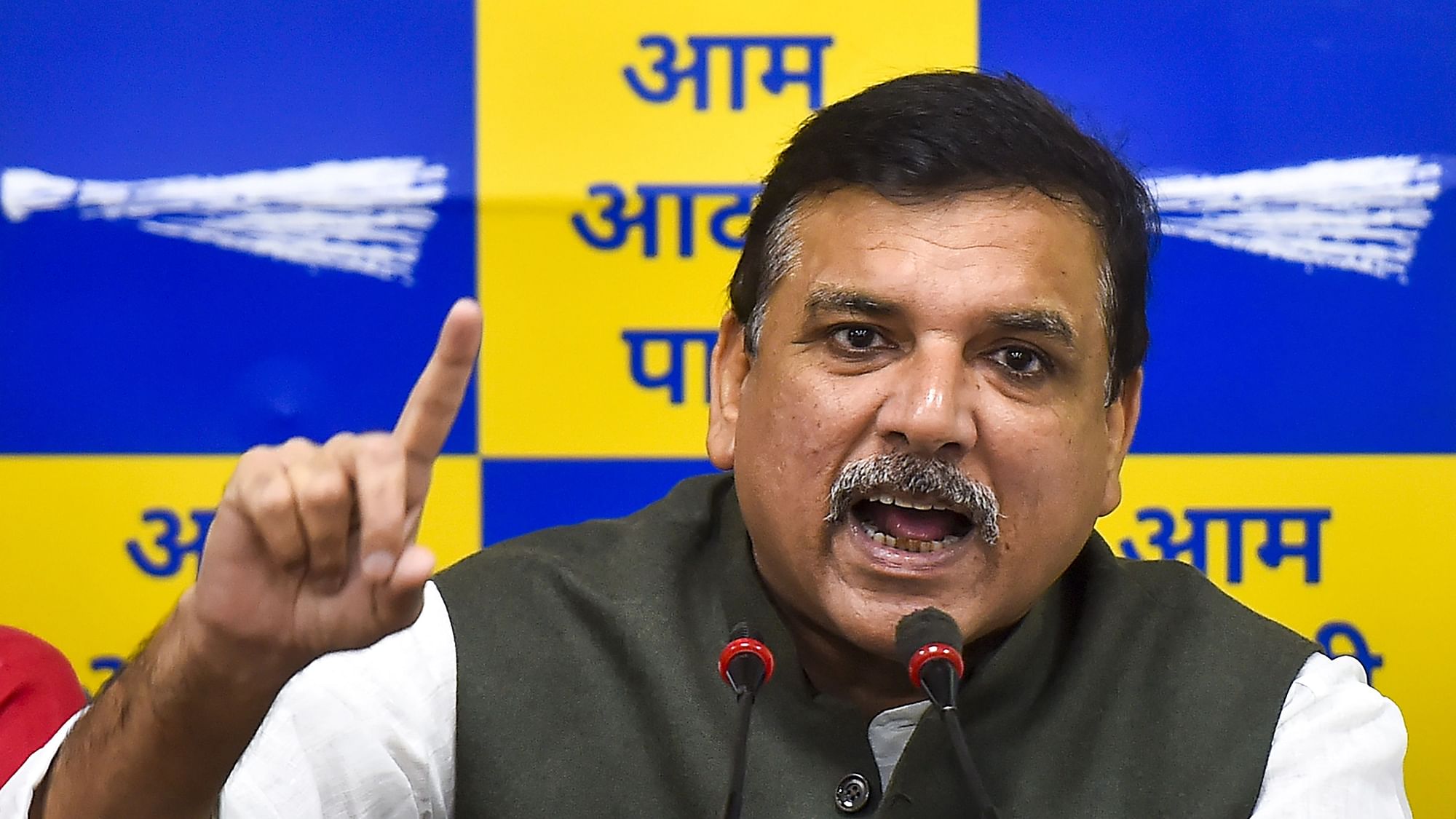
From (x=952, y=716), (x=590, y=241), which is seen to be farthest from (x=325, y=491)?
(x=590, y=241)

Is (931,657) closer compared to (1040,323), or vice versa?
(931,657)

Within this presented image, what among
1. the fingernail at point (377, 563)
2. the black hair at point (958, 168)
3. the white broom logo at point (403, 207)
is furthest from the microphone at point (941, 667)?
the white broom logo at point (403, 207)

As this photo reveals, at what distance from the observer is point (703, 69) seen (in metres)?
1.97

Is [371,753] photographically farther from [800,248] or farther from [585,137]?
[585,137]

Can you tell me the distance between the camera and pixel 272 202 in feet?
6.39

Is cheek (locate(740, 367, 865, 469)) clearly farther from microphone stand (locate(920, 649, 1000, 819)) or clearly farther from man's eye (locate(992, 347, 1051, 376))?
microphone stand (locate(920, 649, 1000, 819))

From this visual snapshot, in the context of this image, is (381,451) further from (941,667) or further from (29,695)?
(29,695)

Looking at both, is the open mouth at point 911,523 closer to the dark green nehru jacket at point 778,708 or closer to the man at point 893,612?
the man at point 893,612

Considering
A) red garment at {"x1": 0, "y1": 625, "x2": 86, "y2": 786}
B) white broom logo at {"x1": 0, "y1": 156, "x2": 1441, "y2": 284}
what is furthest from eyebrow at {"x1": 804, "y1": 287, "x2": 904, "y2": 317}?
red garment at {"x1": 0, "y1": 625, "x2": 86, "y2": 786}

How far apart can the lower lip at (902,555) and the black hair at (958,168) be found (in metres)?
0.25

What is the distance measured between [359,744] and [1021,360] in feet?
2.21

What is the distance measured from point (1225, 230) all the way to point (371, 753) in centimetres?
129

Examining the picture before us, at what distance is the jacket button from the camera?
1.29 m

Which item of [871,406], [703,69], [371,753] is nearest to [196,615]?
[371,753]
